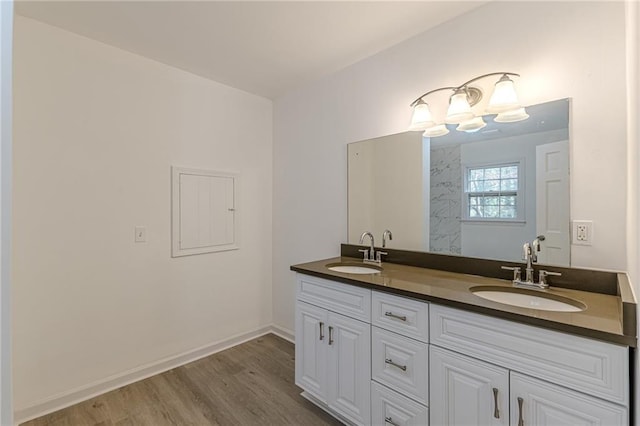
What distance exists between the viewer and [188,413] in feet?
6.15

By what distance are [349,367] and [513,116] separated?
5.31 ft

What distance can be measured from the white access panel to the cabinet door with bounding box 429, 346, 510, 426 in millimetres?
2017

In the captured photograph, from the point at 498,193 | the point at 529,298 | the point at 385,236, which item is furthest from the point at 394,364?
the point at 498,193

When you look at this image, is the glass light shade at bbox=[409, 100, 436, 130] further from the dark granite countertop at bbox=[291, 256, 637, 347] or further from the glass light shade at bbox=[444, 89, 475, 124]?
the dark granite countertop at bbox=[291, 256, 637, 347]

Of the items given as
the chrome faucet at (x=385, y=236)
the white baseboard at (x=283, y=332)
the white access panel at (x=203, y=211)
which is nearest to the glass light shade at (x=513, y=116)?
the chrome faucet at (x=385, y=236)

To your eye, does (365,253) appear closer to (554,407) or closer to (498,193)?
(498,193)

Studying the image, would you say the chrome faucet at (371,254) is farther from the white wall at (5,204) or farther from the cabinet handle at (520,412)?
the white wall at (5,204)

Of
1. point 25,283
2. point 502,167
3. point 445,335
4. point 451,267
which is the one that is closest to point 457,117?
point 502,167

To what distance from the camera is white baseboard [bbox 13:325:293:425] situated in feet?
6.04

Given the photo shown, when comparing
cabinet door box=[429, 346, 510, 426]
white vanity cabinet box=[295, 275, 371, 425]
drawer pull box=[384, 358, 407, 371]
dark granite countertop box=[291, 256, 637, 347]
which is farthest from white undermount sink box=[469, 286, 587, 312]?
white vanity cabinet box=[295, 275, 371, 425]

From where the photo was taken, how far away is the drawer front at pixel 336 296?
1.61m

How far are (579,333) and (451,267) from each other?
2.87 feet

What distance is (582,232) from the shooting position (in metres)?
1.43

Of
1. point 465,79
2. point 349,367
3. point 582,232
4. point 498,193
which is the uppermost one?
point 465,79
